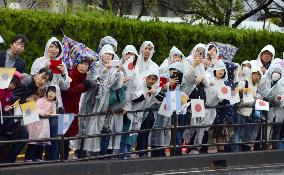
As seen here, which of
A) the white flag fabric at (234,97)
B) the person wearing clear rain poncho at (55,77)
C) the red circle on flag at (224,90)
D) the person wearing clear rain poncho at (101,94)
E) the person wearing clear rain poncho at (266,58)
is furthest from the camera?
the person wearing clear rain poncho at (266,58)

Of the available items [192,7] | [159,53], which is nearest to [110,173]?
[159,53]

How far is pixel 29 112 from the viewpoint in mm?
11742

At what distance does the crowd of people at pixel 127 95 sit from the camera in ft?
40.8

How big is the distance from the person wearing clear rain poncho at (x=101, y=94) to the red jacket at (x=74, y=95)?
0.28 metres

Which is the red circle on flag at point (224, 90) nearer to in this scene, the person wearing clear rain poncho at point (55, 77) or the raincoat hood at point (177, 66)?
the raincoat hood at point (177, 66)

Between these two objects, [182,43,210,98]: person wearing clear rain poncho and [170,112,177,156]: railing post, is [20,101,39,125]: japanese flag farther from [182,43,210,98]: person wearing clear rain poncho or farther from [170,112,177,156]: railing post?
[182,43,210,98]: person wearing clear rain poncho

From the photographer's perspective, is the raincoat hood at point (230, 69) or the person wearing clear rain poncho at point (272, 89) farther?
the person wearing clear rain poncho at point (272, 89)

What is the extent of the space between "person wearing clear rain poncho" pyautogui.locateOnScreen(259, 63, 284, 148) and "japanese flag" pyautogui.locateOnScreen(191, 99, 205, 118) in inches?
86.0

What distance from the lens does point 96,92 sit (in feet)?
44.2

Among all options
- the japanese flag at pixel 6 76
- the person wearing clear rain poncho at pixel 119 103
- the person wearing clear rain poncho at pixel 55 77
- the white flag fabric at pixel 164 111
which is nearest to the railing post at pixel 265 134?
the white flag fabric at pixel 164 111

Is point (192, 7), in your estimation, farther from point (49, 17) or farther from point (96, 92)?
point (96, 92)

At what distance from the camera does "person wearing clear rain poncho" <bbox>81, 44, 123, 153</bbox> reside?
13391 millimetres

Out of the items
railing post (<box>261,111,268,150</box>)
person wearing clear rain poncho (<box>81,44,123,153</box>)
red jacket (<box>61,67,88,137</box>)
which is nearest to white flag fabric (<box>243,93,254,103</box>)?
railing post (<box>261,111,268,150</box>)

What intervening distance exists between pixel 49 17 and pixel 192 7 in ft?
39.9
